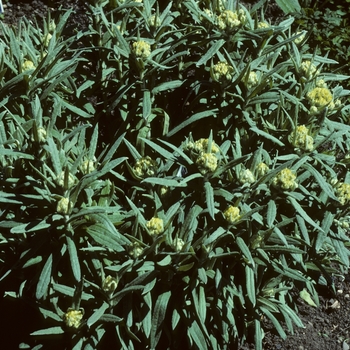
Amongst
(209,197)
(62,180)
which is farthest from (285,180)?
(62,180)

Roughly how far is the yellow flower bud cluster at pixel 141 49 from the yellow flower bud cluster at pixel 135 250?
3.08 feet

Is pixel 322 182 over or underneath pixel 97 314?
over

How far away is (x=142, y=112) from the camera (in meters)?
2.82

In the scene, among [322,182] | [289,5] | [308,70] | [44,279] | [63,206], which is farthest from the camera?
[289,5]

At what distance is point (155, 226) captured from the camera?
226 cm

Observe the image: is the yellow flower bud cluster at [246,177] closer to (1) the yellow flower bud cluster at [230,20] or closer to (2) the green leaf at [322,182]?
(2) the green leaf at [322,182]

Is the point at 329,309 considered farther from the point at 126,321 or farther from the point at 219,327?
the point at 126,321

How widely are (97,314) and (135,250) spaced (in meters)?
0.33

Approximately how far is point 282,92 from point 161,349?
1.64 meters

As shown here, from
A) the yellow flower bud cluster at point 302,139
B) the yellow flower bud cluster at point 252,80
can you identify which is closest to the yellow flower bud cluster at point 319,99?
the yellow flower bud cluster at point 302,139

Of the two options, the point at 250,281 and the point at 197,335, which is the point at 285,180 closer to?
the point at 250,281

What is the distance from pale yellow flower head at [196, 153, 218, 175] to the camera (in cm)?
226

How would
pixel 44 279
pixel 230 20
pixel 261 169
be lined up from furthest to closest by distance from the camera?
pixel 230 20 < pixel 261 169 < pixel 44 279

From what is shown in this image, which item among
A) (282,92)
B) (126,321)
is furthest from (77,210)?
(282,92)
